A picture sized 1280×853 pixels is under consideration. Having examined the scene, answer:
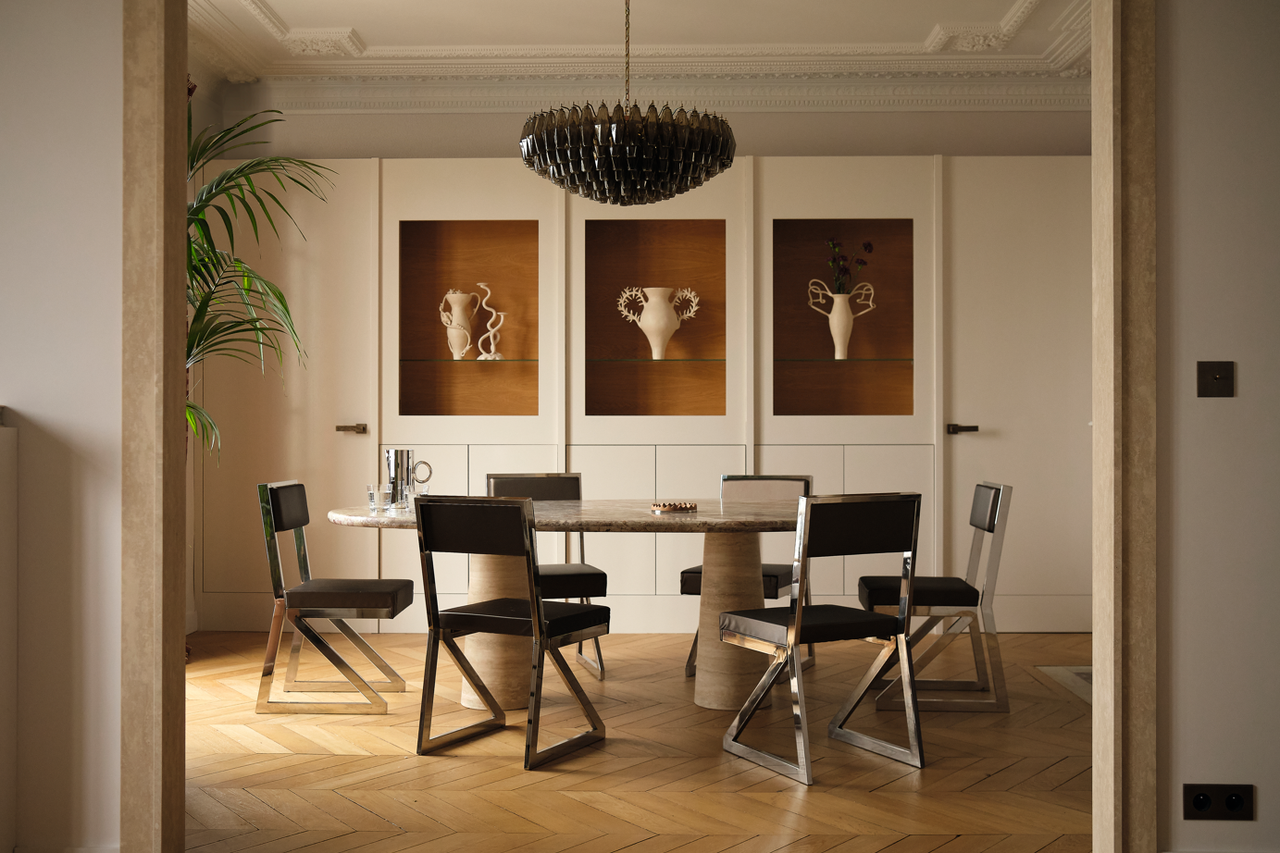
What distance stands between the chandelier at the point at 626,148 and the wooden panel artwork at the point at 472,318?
1807 mm

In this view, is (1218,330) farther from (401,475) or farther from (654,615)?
(654,615)

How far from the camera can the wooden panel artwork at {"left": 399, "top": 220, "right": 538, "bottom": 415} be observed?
5160 mm

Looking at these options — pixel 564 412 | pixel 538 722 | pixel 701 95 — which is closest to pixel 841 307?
pixel 701 95

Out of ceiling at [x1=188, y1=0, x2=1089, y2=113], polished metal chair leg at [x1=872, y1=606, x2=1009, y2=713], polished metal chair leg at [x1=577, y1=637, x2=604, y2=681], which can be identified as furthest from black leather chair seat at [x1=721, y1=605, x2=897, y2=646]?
ceiling at [x1=188, y1=0, x2=1089, y2=113]

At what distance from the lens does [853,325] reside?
16.9ft

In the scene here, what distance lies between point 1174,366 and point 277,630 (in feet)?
9.84

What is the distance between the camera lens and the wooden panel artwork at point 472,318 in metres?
5.16

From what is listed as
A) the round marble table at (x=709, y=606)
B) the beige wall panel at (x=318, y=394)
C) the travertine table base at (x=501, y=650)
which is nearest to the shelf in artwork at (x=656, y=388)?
the beige wall panel at (x=318, y=394)

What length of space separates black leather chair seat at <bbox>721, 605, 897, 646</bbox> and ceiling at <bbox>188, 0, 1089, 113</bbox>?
298 centimetres

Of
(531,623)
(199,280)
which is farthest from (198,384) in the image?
(531,623)

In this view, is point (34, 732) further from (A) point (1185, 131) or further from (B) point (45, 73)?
(A) point (1185, 131)

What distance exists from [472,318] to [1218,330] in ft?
12.5

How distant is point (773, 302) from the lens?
4.99 meters

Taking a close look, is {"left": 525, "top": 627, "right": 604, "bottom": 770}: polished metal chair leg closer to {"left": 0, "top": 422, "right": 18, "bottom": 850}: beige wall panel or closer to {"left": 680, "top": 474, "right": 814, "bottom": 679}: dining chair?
{"left": 680, "top": 474, "right": 814, "bottom": 679}: dining chair
